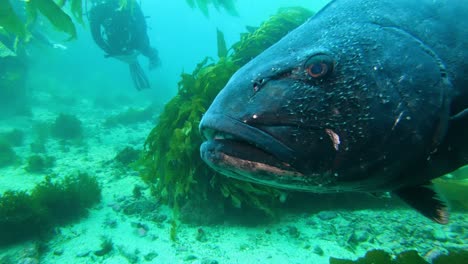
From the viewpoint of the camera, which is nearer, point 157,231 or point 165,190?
point 157,231

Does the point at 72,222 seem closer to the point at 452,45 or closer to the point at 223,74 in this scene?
the point at 223,74

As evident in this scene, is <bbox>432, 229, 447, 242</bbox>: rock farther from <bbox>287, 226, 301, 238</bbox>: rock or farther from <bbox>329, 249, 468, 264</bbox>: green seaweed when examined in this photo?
<bbox>287, 226, 301, 238</bbox>: rock

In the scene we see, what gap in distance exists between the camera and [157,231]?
4.75 metres

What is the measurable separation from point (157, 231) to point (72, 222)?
6.11ft

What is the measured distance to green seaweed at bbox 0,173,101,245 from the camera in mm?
4570

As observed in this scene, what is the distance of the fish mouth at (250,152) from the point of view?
1381 millimetres

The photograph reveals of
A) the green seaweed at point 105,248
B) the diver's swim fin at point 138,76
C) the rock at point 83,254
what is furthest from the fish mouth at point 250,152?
the diver's swim fin at point 138,76

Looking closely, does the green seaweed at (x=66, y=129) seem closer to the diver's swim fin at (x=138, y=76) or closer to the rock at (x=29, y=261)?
the diver's swim fin at (x=138, y=76)

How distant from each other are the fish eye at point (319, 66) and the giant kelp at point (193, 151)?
3246 mm

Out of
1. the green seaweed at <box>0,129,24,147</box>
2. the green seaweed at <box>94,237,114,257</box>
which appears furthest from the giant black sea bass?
the green seaweed at <box>0,129,24,147</box>

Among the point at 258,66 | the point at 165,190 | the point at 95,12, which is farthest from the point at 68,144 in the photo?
the point at 258,66

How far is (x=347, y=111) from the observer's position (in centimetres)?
142

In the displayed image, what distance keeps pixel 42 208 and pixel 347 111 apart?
18.5 feet

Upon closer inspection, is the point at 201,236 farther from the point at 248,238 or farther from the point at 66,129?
the point at 66,129
